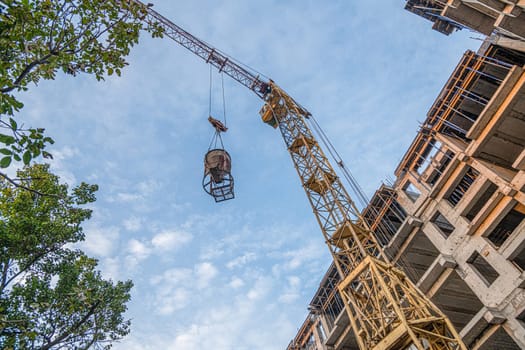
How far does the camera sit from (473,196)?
1708cm

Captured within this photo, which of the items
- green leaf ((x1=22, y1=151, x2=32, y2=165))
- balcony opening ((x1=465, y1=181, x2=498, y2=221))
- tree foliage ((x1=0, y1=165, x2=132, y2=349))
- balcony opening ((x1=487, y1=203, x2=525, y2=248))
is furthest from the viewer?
balcony opening ((x1=487, y1=203, x2=525, y2=248))

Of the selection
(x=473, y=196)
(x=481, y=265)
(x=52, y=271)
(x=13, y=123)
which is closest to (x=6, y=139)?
(x=13, y=123)

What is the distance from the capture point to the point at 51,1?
616cm

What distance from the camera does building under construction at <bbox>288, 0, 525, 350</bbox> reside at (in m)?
14.8

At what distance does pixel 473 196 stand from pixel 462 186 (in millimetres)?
1600

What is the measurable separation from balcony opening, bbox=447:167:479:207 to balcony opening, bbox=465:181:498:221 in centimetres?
86

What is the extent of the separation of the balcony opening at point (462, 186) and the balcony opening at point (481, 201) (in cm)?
86

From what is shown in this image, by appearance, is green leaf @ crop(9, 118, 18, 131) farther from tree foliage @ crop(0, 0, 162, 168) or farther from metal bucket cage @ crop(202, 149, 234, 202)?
metal bucket cage @ crop(202, 149, 234, 202)

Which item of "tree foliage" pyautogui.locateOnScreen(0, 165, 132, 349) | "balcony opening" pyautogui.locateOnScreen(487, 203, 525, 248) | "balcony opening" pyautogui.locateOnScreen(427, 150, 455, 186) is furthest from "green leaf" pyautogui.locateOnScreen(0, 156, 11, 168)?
"balcony opening" pyautogui.locateOnScreen(487, 203, 525, 248)

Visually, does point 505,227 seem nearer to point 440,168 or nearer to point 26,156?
point 440,168

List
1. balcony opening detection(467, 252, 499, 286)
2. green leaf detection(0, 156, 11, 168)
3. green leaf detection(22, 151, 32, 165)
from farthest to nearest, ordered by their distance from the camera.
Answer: balcony opening detection(467, 252, 499, 286), green leaf detection(22, 151, 32, 165), green leaf detection(0, 156, 11, 168)

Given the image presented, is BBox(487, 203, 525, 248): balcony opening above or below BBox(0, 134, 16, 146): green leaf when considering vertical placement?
above

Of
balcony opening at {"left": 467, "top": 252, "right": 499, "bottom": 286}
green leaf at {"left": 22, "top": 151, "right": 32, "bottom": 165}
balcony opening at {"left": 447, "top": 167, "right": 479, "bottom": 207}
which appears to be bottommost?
green leaf at {"left": 22, "top": 151, "right": 32, "bottom": 165}

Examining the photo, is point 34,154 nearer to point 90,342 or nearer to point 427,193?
point 90,342
